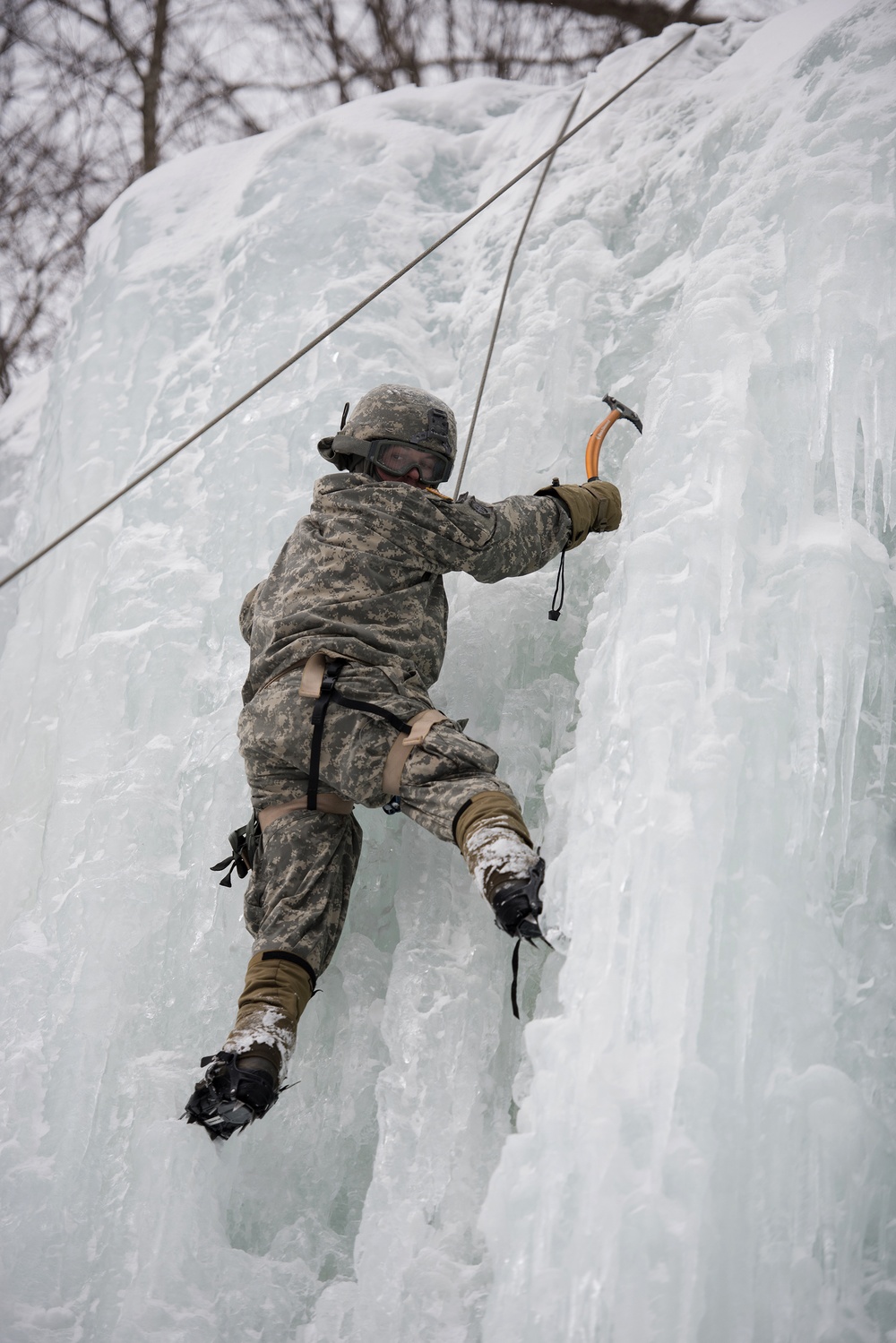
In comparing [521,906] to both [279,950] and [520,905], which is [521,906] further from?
[279,950]

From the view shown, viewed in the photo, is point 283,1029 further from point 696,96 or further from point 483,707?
point 696,96

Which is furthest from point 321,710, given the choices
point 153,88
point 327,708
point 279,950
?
point 153,88

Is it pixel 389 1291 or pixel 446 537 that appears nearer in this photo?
pixel 389 1291

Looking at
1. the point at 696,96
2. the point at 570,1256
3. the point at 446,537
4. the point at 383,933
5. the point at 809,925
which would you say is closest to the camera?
the point at 570,1256

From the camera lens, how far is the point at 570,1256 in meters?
1.52

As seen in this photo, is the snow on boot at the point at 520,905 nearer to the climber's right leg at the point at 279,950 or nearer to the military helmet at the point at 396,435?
the climber's right leg at the point at 279,950

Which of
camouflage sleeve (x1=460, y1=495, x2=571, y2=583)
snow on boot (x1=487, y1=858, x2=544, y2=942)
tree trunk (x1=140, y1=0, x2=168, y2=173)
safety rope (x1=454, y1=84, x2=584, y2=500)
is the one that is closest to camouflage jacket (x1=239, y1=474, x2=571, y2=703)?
camouflage sleeve (x1=460, y1=495, x2=571, y2=583)

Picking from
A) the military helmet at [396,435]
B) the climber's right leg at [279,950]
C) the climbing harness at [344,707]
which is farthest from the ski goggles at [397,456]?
the climber's right leg at [279,950]

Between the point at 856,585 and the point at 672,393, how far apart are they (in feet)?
2.07

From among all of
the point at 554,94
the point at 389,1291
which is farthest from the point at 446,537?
the point at 554,94

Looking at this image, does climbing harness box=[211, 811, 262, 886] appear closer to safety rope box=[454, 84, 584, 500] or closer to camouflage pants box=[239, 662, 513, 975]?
camouflage pants box=[239, 662, 513, 975]

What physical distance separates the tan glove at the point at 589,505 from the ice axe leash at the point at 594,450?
3cm

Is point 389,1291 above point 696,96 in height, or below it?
below

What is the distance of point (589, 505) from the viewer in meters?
2.30
